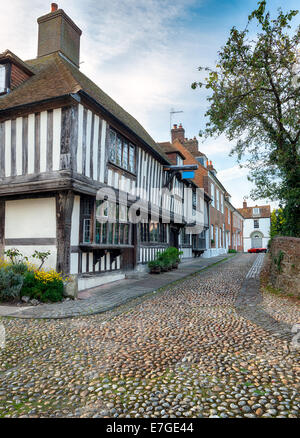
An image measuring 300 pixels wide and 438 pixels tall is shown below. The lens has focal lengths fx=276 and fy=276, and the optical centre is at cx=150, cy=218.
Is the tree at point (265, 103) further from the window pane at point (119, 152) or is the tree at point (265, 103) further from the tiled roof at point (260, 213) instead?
the tiled roof at point (260, 213)

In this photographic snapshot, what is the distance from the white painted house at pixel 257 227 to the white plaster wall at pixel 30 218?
43917 millimetres

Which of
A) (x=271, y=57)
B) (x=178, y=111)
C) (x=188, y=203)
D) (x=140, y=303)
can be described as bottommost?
(x=140, y=303)

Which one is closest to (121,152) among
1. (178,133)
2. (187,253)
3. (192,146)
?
(187,253)

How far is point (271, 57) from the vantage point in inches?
308

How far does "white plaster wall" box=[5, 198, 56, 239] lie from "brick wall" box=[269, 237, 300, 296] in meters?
6.08

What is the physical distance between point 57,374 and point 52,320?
2.28 metres

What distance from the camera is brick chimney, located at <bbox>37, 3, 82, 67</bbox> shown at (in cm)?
1015

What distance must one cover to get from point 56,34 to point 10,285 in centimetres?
917

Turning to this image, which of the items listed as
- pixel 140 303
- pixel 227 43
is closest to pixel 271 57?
pixel 227 43

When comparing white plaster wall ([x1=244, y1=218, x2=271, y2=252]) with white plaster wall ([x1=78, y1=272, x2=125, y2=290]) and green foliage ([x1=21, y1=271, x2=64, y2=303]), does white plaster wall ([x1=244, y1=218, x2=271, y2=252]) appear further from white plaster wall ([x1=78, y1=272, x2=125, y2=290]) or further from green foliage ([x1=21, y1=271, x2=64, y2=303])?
green foliage ([x1=21, y1=271, x2=64, y2=303])

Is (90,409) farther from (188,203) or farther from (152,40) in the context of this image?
(188,203)

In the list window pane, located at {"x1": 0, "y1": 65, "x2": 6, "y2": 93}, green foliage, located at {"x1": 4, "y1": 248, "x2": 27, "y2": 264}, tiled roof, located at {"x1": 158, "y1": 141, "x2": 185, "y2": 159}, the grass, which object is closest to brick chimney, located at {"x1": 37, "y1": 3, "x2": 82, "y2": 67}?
window pane, located at {"x1": 0, "y1": 65, "x2": 6, "y2": 93}

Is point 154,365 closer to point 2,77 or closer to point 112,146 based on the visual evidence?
point 112,146

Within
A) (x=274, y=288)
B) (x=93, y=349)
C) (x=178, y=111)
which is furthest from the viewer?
(x=178, y=111)
